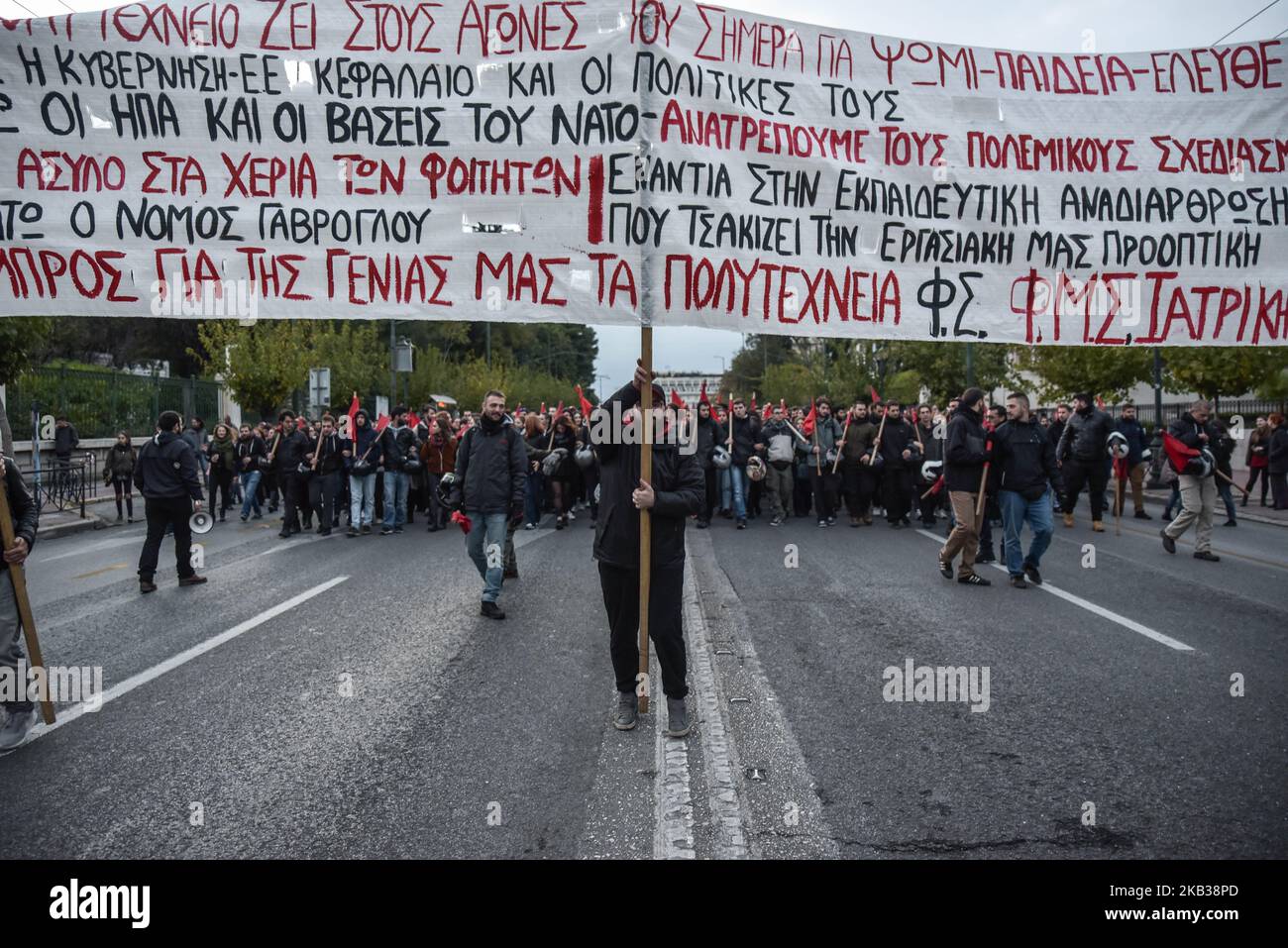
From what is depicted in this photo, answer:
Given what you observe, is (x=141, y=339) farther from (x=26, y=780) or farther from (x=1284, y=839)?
(x=1284, y=839)

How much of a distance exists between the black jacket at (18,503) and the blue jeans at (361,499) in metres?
10.0

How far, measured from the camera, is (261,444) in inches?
704

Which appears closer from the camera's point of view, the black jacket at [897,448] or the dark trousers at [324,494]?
the dark trousers at [324,494]

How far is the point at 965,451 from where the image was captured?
978 centimetres

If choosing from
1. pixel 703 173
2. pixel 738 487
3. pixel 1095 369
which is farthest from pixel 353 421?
pixel 1095 369

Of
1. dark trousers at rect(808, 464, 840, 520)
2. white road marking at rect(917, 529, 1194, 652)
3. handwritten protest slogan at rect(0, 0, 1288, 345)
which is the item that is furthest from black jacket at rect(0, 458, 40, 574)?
dark trousers at rect(808, 464, 840, 520)

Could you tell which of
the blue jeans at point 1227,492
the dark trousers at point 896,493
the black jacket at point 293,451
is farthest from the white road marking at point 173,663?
the blue jeans at point 1227,492

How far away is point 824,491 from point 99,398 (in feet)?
65.1

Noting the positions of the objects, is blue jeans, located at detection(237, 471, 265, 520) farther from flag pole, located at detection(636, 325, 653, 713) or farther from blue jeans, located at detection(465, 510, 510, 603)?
flag pole, located at detection(636, 325, 653, 713)

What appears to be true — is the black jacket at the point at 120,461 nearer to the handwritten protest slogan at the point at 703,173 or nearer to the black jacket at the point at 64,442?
the black jacket at the point at 64,442

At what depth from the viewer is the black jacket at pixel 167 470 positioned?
31.5ft

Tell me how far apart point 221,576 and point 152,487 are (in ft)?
4.66

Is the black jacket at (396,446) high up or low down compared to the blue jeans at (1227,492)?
up
